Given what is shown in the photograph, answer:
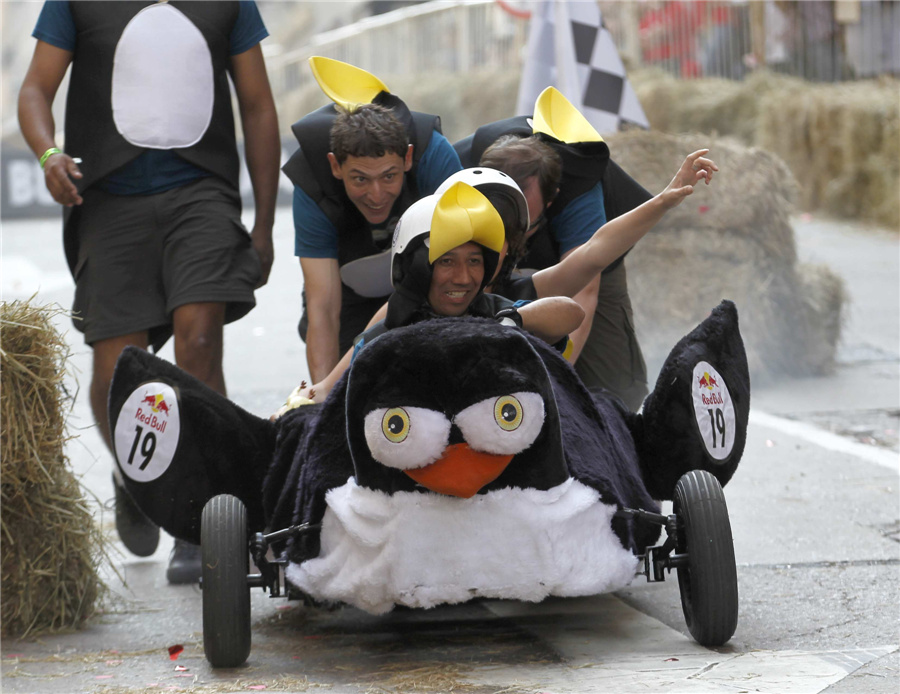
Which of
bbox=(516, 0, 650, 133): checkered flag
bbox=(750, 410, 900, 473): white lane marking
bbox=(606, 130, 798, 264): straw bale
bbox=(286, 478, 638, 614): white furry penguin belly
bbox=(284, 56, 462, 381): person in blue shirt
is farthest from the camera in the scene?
bbox=(606, 130, 798, 264): straw bale

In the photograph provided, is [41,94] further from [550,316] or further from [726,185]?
[726,185]

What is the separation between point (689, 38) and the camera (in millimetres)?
16406

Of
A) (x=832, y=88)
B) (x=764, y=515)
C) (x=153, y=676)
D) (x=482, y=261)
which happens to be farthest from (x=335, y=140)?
(x=832, y=88)

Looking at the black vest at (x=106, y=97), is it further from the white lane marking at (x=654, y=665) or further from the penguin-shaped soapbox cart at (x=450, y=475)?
the white lane marking at (x=654, y=665)

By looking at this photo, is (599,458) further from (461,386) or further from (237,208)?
(237,208)

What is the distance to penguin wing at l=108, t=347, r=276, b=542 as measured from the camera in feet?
10.3

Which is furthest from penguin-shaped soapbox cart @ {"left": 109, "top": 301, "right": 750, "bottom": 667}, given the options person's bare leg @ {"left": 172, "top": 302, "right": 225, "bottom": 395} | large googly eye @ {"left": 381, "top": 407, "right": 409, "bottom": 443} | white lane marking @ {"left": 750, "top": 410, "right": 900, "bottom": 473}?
white lane marking @ {"left": 750, "top": 410, "right": 900, "bottom": 473}

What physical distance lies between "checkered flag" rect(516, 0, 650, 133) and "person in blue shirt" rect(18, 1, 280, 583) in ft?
9.87

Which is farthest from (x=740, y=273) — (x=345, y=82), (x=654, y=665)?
(x=654, y=665)

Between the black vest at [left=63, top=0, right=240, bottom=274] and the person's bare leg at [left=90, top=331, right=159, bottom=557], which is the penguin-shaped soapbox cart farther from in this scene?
the black vest at [left=63, top=0, right=240, bottom=274]

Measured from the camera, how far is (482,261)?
117 inches

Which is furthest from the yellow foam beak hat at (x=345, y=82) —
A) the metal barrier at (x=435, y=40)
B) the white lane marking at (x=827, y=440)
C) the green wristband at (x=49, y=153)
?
the metal barrier at (x=435, y=40)

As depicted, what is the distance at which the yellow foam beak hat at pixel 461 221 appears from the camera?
9.39 ft

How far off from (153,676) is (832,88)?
11.7 m
